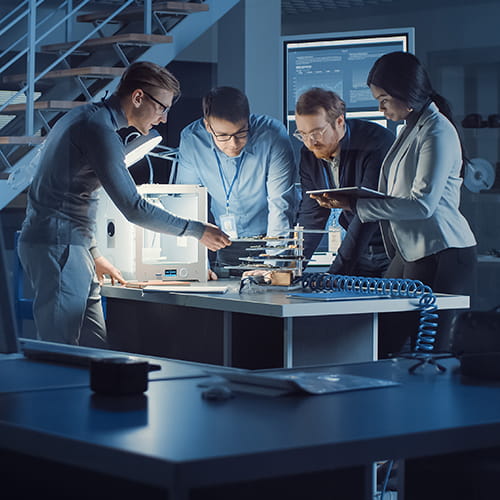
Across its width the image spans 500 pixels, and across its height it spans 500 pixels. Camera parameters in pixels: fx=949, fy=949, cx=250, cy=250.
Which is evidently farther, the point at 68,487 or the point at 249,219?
the point at 249,219

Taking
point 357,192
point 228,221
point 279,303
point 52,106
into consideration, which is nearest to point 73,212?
point 52,106

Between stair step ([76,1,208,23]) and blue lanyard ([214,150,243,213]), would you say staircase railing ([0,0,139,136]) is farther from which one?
blue lanyard ([214,150,243,213])

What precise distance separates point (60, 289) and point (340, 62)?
1747 millimetres

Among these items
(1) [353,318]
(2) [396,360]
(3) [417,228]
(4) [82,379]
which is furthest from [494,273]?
(4) [82,379]

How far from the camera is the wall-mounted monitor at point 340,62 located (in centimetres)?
431

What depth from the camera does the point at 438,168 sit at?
3.91 m

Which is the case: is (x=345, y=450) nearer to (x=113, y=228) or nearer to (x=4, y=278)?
(x=4, y=278)

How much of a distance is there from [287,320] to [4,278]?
1.54m

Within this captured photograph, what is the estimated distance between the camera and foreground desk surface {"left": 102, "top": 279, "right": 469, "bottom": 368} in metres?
3.13

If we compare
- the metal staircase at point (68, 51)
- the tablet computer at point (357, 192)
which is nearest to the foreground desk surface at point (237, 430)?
the metal staircase at point (68, 51)

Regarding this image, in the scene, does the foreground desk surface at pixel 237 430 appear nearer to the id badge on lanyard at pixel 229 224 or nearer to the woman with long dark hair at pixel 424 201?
the woman with long dark hair at pixel 424 201

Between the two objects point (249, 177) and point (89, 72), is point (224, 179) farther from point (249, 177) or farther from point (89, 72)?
point (89, 72)

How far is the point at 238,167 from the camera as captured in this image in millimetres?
4211

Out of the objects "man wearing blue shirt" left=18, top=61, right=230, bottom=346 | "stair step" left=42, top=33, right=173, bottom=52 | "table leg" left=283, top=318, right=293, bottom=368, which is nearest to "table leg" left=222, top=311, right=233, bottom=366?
"table leg" left=283, top=318, right=293, bottom=368
